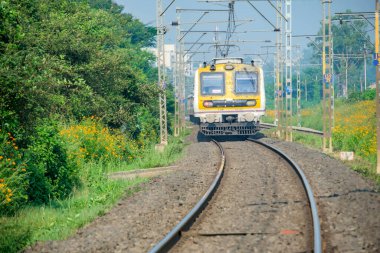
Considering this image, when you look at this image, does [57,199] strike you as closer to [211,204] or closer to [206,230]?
[211,204]

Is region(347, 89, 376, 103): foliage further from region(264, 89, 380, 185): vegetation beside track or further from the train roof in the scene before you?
the train roof

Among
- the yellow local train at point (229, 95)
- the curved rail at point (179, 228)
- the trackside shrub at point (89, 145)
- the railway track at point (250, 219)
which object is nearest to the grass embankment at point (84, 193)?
the trackside shrub at point (89, 145)

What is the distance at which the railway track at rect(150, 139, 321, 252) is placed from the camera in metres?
8.22

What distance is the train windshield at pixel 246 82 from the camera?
28.8 meters

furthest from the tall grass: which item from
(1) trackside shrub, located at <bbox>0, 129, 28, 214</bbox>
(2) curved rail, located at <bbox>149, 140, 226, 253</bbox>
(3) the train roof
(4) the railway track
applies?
(3) the train roof

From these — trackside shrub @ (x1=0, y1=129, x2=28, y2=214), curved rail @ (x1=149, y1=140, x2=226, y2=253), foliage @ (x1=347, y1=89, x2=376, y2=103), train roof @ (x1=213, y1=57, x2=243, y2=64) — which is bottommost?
curved rail @ (x1=149, y1=140, x2=226, y2=253)

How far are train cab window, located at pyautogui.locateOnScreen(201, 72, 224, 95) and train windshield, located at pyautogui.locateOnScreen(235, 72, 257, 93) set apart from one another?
0.70 meters

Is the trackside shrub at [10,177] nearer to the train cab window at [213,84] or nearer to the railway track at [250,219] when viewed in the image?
the railway track at [250,219]

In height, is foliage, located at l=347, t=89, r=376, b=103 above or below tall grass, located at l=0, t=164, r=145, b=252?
above

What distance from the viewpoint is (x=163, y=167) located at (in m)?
19.1

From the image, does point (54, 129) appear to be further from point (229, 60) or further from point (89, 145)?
point (229, 60)

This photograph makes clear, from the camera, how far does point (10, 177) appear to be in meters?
11.6

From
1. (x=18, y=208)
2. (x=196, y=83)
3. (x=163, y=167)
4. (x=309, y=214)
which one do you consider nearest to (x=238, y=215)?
(x=309, y=214)

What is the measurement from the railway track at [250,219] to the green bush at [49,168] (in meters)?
3.61
